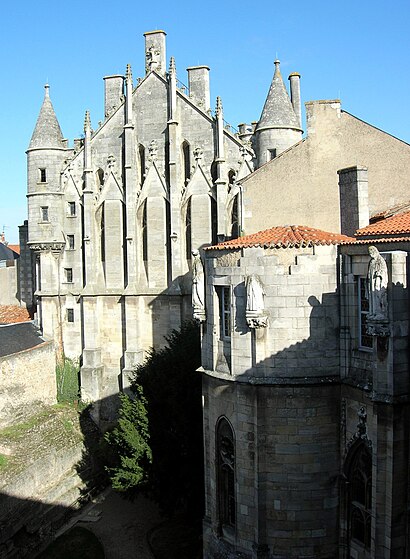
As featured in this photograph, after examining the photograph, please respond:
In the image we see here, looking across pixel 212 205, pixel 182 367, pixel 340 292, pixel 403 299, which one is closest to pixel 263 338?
pixel 340 292

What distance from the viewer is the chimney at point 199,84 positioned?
36.0m

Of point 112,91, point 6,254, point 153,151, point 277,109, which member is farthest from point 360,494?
point 6,254

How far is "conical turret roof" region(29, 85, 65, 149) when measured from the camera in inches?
1518

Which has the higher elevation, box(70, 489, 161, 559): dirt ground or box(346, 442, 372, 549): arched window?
box(346, 442, 372, 549): arched window

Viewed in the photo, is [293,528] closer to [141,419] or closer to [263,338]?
[263,338]

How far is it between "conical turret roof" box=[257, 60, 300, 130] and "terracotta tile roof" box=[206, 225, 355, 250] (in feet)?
49.7

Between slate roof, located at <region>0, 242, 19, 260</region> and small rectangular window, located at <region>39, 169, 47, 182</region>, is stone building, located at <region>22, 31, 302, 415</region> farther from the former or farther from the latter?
slate roof, located at <region>0, 242, 19, 260</region>

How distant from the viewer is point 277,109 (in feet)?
111

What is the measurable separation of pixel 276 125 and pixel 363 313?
61.7ft

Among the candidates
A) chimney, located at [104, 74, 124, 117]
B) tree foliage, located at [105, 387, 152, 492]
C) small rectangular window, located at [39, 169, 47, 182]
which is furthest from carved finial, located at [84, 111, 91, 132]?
tree foliage, located at [105, 387, 152, 492]

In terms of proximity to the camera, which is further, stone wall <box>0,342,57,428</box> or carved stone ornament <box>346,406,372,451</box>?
stone wall <box>0,342,57,428</box>

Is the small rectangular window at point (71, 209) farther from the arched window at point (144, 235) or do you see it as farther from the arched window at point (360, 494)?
the arched window at point (360, 494)

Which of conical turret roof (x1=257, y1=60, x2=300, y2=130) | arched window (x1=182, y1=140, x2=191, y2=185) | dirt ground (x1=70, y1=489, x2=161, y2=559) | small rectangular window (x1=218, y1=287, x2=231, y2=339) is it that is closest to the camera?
small rectangular window (x1=218, y1=287, x2=231, y2=339)

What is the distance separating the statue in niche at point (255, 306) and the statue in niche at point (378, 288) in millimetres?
3241
